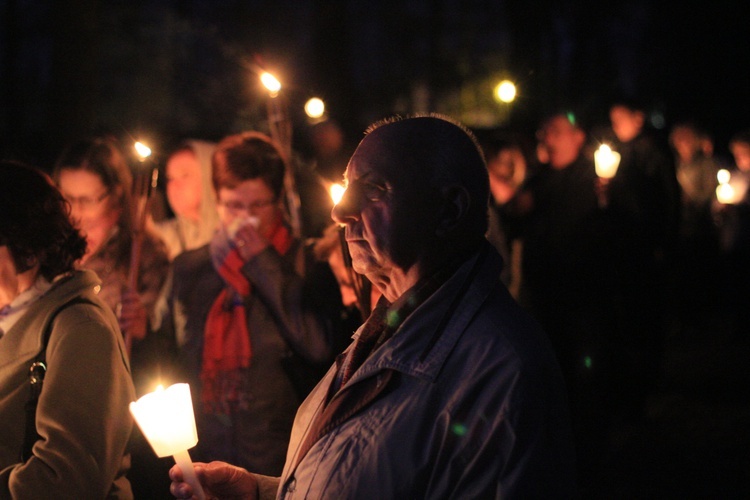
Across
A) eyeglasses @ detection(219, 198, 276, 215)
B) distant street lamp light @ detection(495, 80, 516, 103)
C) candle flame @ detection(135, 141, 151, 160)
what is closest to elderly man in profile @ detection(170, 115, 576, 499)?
eyeglasses @ detection(219, 198, 276, 215)

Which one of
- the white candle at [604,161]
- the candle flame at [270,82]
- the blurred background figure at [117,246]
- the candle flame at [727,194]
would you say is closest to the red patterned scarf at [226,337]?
the blurred background figure at [117,246]

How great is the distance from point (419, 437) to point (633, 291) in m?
5.49

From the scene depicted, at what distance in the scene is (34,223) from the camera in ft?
8.84

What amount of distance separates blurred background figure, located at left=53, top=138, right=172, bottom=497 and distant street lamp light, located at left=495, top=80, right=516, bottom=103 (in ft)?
6.04

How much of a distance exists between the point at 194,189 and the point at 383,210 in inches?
141

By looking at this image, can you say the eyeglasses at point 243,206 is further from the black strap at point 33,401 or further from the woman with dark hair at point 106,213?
the black strap at point 33,401

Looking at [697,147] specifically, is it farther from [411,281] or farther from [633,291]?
[411,281]

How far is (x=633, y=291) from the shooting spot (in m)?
6.81

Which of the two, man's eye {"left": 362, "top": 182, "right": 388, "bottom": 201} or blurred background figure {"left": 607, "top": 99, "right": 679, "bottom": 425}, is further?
blurred background figure {"left": 607, "top": 99, "right": 679, "bottom": 425}

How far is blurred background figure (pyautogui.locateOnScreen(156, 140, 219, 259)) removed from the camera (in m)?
5.21

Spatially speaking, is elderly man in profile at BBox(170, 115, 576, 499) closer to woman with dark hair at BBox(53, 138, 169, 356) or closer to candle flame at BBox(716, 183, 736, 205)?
woman with dark hair at BBox(53, 138, 169, 356)

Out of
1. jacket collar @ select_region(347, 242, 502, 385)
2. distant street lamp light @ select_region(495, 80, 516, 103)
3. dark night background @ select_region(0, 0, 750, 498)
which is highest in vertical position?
dark night background @ select_region(0, 0, 750, 498)

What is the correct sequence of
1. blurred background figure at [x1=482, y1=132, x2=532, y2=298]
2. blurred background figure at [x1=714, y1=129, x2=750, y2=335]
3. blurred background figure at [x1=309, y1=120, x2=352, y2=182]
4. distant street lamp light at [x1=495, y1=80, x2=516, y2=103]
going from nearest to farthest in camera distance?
distant street lamp light at [x1=495, y1=80, x2=516, y2=103] < blurred background figure at [x1=482, y1=132, x2=532, y2=298] < blurred background figure at [x1=309, y1=120, x2=352, y2=182] < blurred background figure at [x1=714, y1=129, x2=750, y2=335]

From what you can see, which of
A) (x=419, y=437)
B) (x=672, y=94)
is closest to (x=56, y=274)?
(x=419, y=437)
